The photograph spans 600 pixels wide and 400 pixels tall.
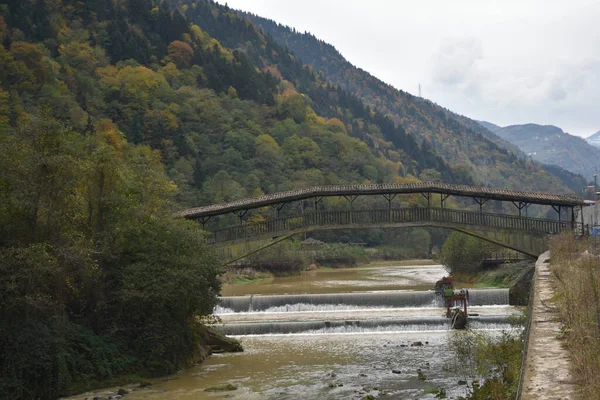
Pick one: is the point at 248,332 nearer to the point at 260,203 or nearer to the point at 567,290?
the point at 260,203

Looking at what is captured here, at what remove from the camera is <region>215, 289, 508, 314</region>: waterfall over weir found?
94.9ft

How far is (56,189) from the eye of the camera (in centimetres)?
1673

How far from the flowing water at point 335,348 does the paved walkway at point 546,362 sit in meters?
3.23

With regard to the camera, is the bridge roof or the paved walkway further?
the bridge roof

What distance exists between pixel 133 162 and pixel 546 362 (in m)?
19.7

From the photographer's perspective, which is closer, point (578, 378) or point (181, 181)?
point (578, 378)

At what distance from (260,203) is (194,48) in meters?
75.0

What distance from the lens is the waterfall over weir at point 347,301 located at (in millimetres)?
28922

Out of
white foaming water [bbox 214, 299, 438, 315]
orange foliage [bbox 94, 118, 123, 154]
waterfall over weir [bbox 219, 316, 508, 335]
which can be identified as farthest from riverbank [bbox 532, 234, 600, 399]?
orange foliage [bbox 94, 118, 123, 154]

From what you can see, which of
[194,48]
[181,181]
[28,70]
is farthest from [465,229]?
[194,48]

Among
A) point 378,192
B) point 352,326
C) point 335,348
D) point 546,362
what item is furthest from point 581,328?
point 378,192

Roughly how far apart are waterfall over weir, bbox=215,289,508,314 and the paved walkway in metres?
14.8

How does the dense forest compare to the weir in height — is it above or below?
above

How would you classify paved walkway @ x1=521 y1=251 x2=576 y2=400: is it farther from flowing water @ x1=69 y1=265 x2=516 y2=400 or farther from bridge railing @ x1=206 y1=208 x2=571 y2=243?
bridge railing @ x1=206 y1=208 x2=571 y2=243
